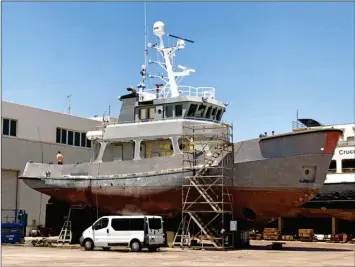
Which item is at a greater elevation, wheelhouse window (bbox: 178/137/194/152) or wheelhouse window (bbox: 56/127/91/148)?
wheelhouse window (bbox: 56/127/91/148)

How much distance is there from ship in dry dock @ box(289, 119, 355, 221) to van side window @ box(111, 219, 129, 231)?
12427 mm

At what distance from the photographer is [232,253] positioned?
2381 centimetres

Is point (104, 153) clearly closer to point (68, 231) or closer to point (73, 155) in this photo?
point (68, 231)

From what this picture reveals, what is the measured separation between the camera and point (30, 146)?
136 feet

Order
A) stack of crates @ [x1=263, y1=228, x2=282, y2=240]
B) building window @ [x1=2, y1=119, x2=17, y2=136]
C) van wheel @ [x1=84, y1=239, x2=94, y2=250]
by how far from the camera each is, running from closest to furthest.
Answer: van wheel @ [x1=84, y1=239, x2=94, y2=250]
stack of crates @ [x1=263, y1=228, x2=282, y2=240]
building window @ [x1=2, y1=119, x2=17, y2=136]

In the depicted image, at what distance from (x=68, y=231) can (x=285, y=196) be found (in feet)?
42.4

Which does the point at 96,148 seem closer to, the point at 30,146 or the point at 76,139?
the point at 30,146

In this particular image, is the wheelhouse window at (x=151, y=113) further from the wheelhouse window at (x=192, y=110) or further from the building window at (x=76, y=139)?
the building window at (x=76, y=139)

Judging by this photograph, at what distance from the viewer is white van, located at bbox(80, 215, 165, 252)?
25.0m

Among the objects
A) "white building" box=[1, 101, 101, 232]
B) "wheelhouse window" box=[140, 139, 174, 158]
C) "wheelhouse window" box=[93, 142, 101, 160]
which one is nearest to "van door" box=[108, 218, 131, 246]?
"wheelhouse window" box=[140, 139, 174, 158]

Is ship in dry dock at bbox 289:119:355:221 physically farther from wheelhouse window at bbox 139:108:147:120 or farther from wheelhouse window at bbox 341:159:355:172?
wheelhouse window at bbox 139:108:147:120

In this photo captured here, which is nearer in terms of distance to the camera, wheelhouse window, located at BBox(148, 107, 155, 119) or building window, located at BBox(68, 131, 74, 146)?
wheelhouse window, located at BBox(148, 107, 155, 119)

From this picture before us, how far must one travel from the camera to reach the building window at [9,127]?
3975cm

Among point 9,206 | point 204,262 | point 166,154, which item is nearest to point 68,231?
point 166,154
